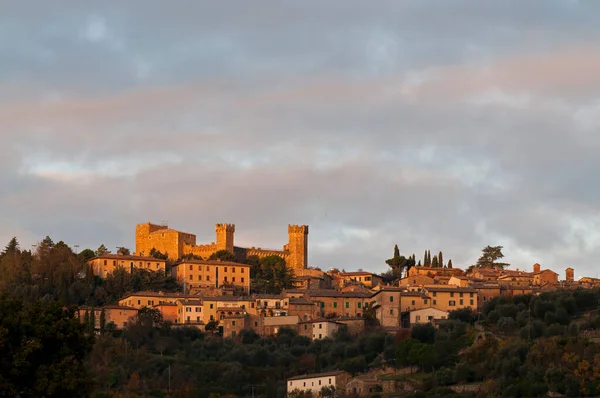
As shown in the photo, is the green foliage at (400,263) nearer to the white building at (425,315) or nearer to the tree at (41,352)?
the white building at (425,315)

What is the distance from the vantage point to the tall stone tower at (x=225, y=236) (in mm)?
100062

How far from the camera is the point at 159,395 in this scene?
202 feet

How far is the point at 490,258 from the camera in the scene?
346 ft

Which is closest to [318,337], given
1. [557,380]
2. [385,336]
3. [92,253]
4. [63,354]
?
[385,336]

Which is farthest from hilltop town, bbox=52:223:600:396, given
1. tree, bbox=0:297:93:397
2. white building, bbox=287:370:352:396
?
tree, bbox=0:297:93:397

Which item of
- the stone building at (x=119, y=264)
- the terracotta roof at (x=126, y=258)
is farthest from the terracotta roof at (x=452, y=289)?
the terracotta roof at (x=126, y=258)

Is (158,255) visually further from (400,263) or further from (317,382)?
(317,382)

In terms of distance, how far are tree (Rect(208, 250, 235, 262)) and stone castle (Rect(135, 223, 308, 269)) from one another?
1.35 m

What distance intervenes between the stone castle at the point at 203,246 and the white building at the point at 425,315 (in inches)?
1037

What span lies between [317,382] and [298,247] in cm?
4149

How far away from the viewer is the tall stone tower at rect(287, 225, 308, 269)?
102188 millimetres

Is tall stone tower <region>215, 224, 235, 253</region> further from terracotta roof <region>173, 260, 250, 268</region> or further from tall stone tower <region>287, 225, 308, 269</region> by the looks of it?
terracotta roof <region>173, 260, 250, 268</region>

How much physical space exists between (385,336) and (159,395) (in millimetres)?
14367

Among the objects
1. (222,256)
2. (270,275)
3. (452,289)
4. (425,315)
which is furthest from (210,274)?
(425,315)
